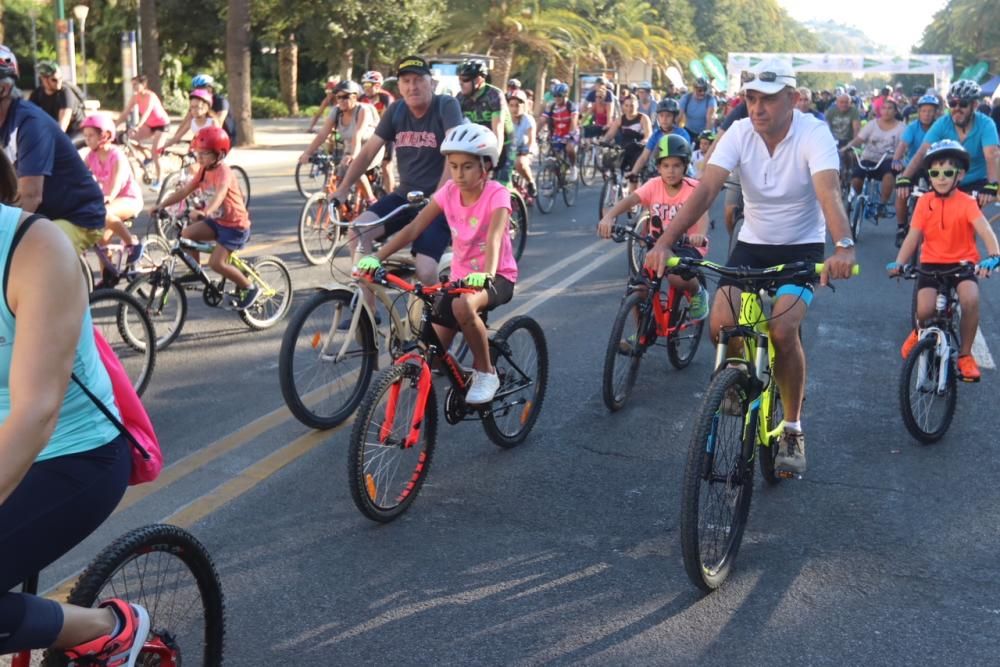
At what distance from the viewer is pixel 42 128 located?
632cm

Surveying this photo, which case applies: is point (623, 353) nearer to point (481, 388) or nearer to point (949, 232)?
point (481, 388)

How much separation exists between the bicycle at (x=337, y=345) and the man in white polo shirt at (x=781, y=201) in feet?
5.67

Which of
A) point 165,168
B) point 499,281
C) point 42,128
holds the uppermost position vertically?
point 42,128

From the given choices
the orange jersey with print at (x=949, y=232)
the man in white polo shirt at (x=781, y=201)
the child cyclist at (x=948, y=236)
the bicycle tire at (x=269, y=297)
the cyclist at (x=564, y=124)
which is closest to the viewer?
the man in white polo shirt at (x=781, y=201)

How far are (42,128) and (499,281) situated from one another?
2571mm

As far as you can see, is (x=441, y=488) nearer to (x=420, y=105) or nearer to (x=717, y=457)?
(x=717, y=457)

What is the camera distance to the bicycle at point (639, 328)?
22.7ft

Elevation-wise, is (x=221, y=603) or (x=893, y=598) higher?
(x=221, y=603)

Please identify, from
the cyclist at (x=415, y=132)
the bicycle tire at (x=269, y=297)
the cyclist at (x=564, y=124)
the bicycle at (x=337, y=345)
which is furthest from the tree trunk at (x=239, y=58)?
the bicycle at (x=337, y=345)

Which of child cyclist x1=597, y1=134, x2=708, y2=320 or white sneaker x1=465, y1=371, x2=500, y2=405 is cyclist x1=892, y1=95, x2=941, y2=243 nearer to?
child cyclist x1=597, y1=134, x2=708, y2=320

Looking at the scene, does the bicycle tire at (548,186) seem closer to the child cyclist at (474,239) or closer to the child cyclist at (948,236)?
the child cyclist at (948,236)

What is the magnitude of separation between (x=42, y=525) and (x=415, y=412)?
9.04 ft

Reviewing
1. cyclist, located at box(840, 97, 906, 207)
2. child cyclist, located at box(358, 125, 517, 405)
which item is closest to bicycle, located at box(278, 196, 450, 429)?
child cyclist, located at box(358, 125, 517, 405)

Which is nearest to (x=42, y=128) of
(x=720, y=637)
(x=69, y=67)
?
(x=720, y=637)
